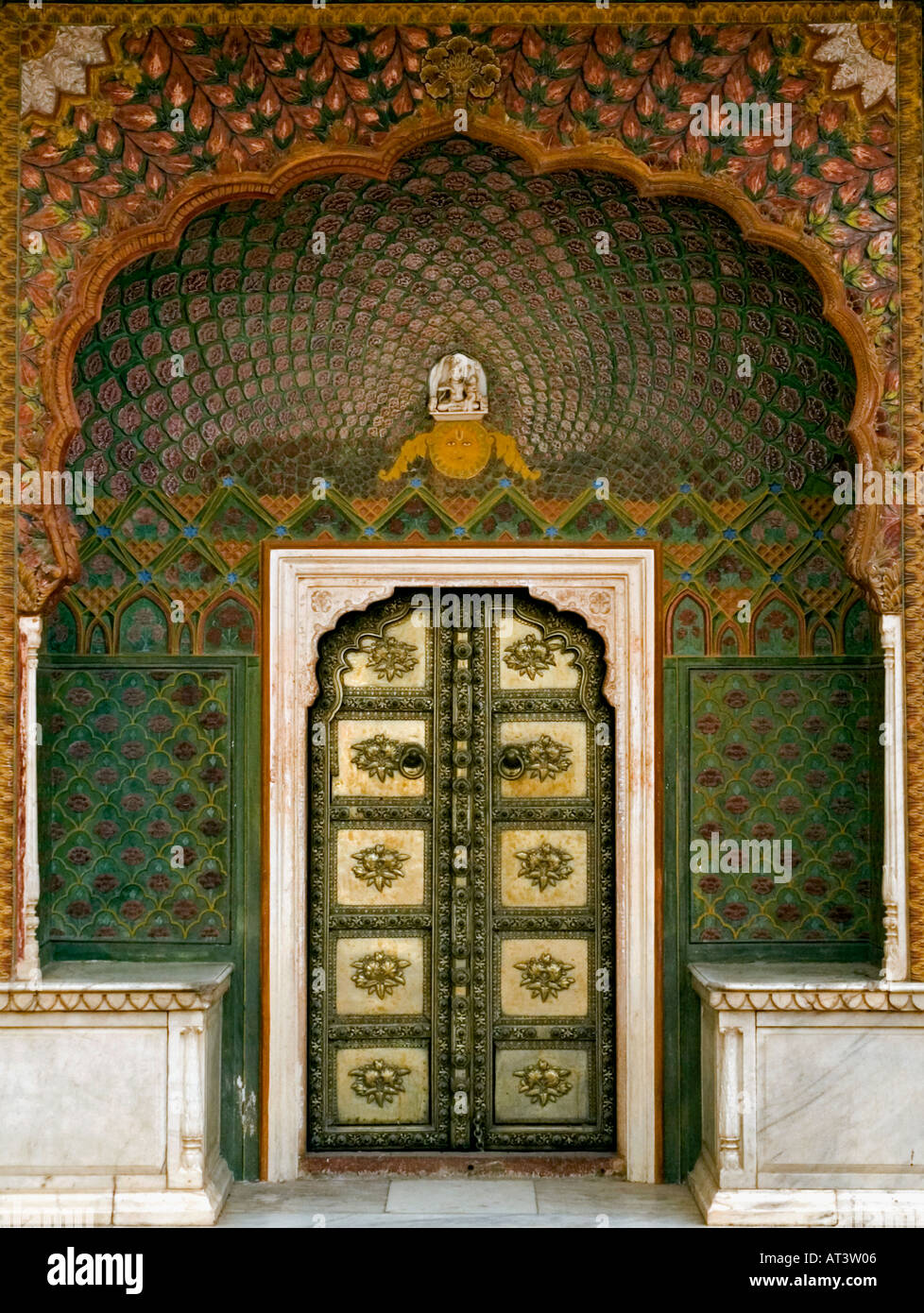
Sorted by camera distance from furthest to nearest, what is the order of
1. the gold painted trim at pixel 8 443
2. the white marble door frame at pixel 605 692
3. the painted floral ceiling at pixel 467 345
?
the white marble door frame at pixel 605 692
the painted floral ceiling at pixel 467 345
the gold painted trim at pixel 8 443

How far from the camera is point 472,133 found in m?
4.58

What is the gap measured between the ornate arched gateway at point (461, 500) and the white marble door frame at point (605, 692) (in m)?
0.03

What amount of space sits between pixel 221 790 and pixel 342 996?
0.87m

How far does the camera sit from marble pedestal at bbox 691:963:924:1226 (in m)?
4.59

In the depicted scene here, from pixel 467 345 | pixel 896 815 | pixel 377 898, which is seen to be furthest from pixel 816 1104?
pixel 467 345

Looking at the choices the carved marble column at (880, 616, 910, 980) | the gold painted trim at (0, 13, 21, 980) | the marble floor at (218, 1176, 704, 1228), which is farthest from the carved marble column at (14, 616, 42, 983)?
the carved marble column at (880, 616, 910, 980)

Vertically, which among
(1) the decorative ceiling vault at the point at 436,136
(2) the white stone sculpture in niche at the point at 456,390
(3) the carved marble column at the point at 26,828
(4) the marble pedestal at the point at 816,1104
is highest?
(1) the decorative ceiling vault at the point at 436,136

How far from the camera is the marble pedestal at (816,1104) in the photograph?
181 inches

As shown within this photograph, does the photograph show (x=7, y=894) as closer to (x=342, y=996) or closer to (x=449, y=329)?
(x=342, y=996)

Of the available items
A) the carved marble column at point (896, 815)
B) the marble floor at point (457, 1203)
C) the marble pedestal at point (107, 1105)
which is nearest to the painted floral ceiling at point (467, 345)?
the carved marble column at point (896, 815)

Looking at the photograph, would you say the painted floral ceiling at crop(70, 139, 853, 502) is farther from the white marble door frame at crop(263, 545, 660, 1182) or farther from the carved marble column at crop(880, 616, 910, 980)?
the carved marble column at crop(880, 616, 910, 980)

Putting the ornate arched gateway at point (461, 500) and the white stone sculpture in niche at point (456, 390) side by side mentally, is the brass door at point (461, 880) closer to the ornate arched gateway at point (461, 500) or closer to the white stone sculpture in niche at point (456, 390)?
the ornate arched gateway at point (461, 500)

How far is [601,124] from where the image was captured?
4.55 meters

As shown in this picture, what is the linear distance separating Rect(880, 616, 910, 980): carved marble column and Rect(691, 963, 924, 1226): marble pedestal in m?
0.12
